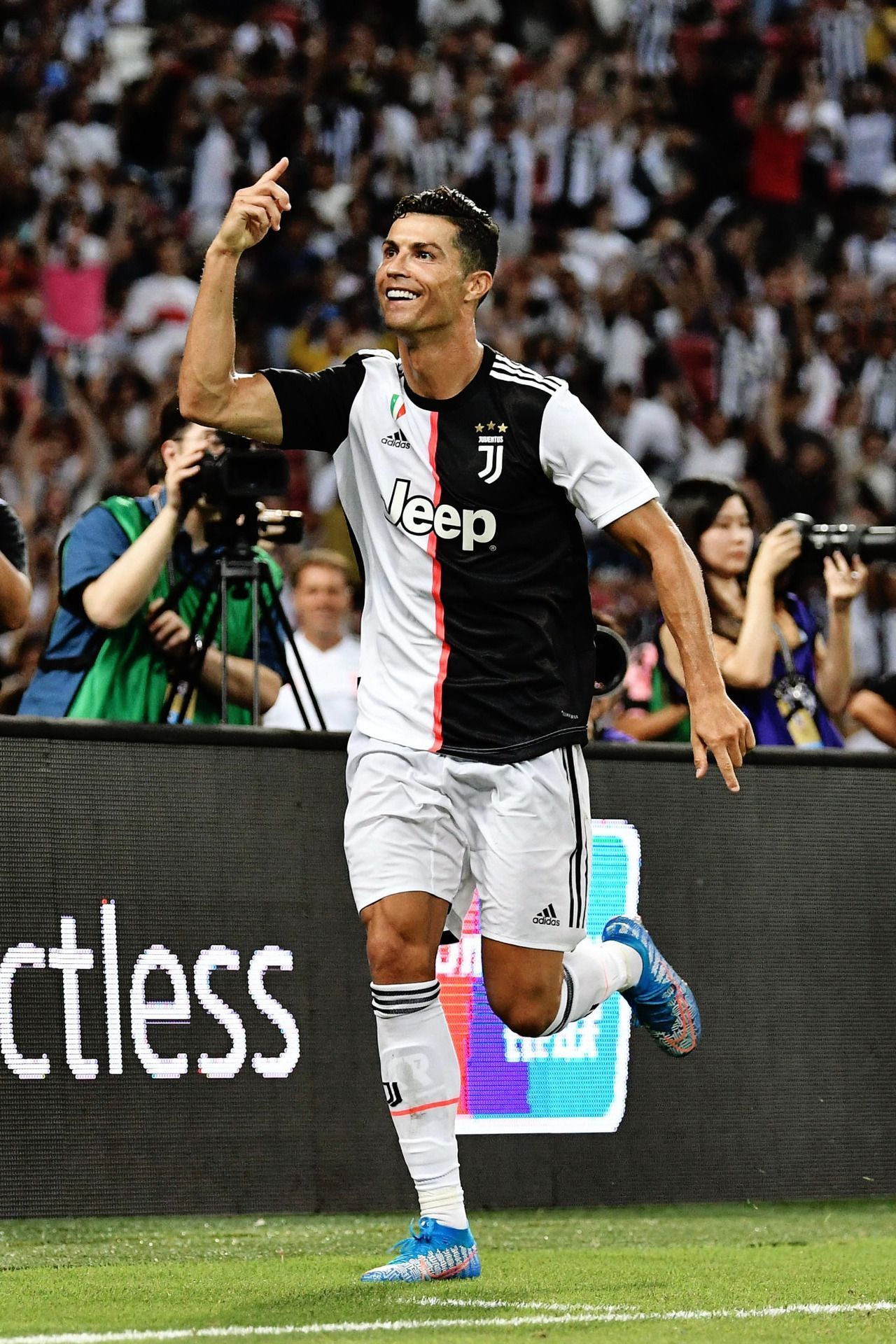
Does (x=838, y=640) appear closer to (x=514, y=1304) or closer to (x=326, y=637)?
(x=326, y=637)

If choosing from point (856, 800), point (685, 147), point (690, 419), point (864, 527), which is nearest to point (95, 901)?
point (856, 800)

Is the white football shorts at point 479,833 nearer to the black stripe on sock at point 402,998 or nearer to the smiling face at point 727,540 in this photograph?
the black stripe on sock at point 402,998

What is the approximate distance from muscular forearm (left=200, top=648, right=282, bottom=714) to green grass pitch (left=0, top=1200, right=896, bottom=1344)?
1.59 metres

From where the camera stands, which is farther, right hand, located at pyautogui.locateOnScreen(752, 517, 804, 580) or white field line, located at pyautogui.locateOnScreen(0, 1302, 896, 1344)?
right hand, located at pyautogui.locateOnScreen(752, 517, 804, 580)

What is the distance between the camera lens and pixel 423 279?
457cm

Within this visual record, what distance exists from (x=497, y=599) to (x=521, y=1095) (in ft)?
6.16

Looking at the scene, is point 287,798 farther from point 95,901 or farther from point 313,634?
point 313,634

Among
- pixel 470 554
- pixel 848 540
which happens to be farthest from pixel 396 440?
pixel 848 540

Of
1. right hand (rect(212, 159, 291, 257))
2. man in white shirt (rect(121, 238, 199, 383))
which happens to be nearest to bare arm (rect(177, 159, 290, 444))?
right hand (rect(212, 159, 291, 257))

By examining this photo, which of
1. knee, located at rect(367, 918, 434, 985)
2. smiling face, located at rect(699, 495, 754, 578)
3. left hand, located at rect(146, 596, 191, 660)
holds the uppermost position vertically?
smiling face, located at rect(699, 495, 754, 578)

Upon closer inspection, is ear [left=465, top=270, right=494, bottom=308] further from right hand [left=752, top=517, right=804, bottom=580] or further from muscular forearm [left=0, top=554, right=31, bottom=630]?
right hand [left=752, top=517, right=804, bottom=580]

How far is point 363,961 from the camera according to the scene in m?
5.79

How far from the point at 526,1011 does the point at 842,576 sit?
2.78 m

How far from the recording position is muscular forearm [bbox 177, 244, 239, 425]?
441 centimetres
